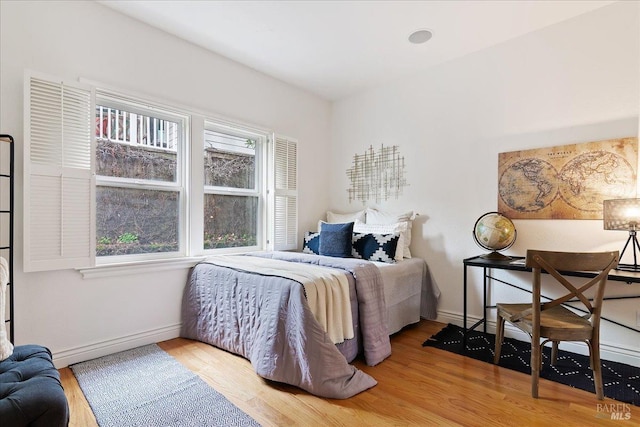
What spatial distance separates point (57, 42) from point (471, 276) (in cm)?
377

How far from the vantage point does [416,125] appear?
339 cm

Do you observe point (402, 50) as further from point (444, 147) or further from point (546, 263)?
point (546, 263)

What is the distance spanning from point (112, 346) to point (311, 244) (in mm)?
1952

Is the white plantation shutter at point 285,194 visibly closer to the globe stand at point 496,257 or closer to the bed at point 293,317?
the bed at point 293,317

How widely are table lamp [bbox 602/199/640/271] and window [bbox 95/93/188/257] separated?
3272 millimetres

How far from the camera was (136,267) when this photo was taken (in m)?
2.48

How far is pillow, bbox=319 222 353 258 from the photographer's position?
309cm

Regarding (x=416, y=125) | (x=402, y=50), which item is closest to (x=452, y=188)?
(x=416, y=125)

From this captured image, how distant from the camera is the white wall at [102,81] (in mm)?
2018

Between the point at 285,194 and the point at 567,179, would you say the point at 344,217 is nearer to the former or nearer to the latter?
the point at 285,194

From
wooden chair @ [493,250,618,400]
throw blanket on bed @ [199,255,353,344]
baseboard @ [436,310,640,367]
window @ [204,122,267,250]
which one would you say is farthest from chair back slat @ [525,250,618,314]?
window @ [204,122,267,250]

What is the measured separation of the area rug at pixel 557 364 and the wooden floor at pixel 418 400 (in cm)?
11

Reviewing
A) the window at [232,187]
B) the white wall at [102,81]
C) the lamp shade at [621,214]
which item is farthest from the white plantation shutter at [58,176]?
the lamp shade at [621,214]

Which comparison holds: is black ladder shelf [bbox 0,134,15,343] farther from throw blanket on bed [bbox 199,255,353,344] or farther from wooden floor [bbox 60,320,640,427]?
throw blanket on bed [bbox 199,255,353,344]
